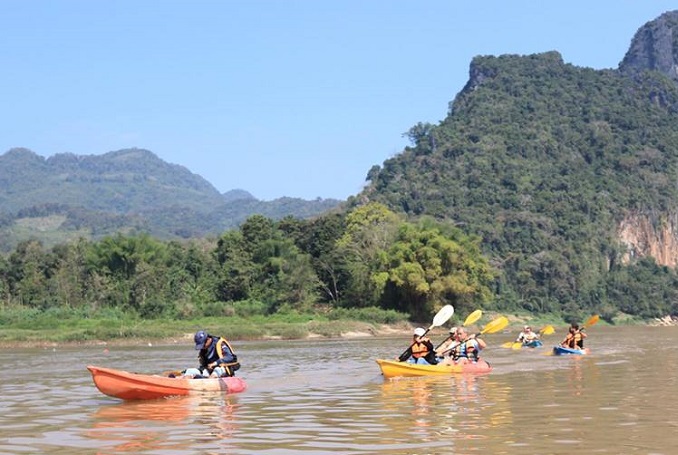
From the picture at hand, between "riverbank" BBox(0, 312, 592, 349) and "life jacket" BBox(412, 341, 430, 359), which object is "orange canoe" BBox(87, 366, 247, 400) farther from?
"riverbank" BBox(0, 312, 592, 349)

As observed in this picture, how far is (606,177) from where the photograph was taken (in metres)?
120

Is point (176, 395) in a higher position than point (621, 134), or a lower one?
lower

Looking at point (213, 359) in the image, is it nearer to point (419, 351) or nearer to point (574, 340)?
point (419, 351)

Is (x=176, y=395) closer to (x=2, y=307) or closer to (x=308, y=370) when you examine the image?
(x=308, y=370)

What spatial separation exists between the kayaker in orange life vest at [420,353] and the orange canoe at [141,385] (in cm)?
581

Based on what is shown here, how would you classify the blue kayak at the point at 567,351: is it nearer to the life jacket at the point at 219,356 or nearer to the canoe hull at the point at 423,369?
the canoe hull at the point at 423,369

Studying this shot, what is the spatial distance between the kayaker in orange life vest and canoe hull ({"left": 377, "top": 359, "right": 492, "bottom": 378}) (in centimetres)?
39

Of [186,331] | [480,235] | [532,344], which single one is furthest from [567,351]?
[480,235]

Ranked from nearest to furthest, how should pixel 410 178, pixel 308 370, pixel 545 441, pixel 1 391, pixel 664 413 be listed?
1. pixel 545 441
2. pixel 664 413
3. pixel 1 391
4. pixel 308 370
5. pixel 410 178

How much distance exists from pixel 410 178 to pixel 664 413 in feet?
333

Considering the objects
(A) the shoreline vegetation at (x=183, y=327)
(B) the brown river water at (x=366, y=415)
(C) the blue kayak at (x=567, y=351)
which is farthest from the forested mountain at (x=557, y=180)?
(B) the brown river water at (x=366, y=415)

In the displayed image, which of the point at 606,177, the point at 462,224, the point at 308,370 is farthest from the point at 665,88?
the point at 308,370

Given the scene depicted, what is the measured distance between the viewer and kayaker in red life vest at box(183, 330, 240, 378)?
18.4 m

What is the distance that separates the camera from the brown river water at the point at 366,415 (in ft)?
37.6
